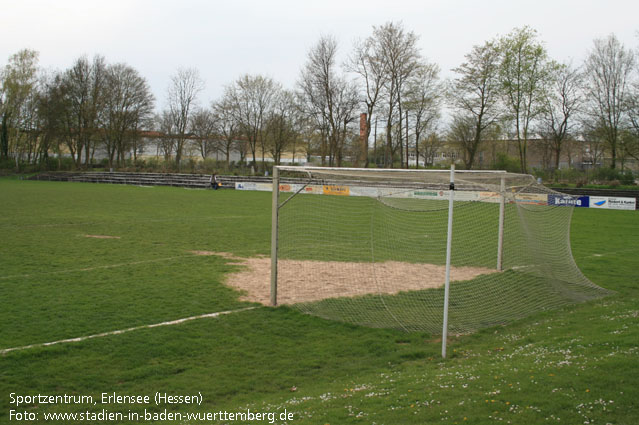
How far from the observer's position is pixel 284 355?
6273 millimetres

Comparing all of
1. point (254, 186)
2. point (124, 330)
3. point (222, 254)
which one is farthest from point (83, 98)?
point (124, 330)

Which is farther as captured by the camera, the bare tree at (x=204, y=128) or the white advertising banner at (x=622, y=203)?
A: the bare tree at (x=204, y=128)

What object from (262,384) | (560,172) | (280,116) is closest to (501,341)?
(262,384)

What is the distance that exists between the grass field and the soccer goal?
2.10 feet

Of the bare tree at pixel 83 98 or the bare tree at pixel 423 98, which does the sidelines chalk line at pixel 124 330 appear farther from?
the bare tree at pixel 83 98

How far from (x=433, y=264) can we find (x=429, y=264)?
0.13 metres

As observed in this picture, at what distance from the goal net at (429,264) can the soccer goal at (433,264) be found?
0.9 inches

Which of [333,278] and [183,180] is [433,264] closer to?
[333,278]

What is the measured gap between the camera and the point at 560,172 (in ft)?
126

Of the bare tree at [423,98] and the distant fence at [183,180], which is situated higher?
the bare tree at [423,98]

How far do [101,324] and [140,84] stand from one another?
57.5 m

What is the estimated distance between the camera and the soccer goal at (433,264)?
809 centimetres

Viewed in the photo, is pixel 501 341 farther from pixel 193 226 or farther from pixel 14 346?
pixel 193 226

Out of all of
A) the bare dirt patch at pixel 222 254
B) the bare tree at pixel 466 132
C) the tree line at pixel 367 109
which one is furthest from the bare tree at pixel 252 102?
the bare dirt patch at pixel 222 254
